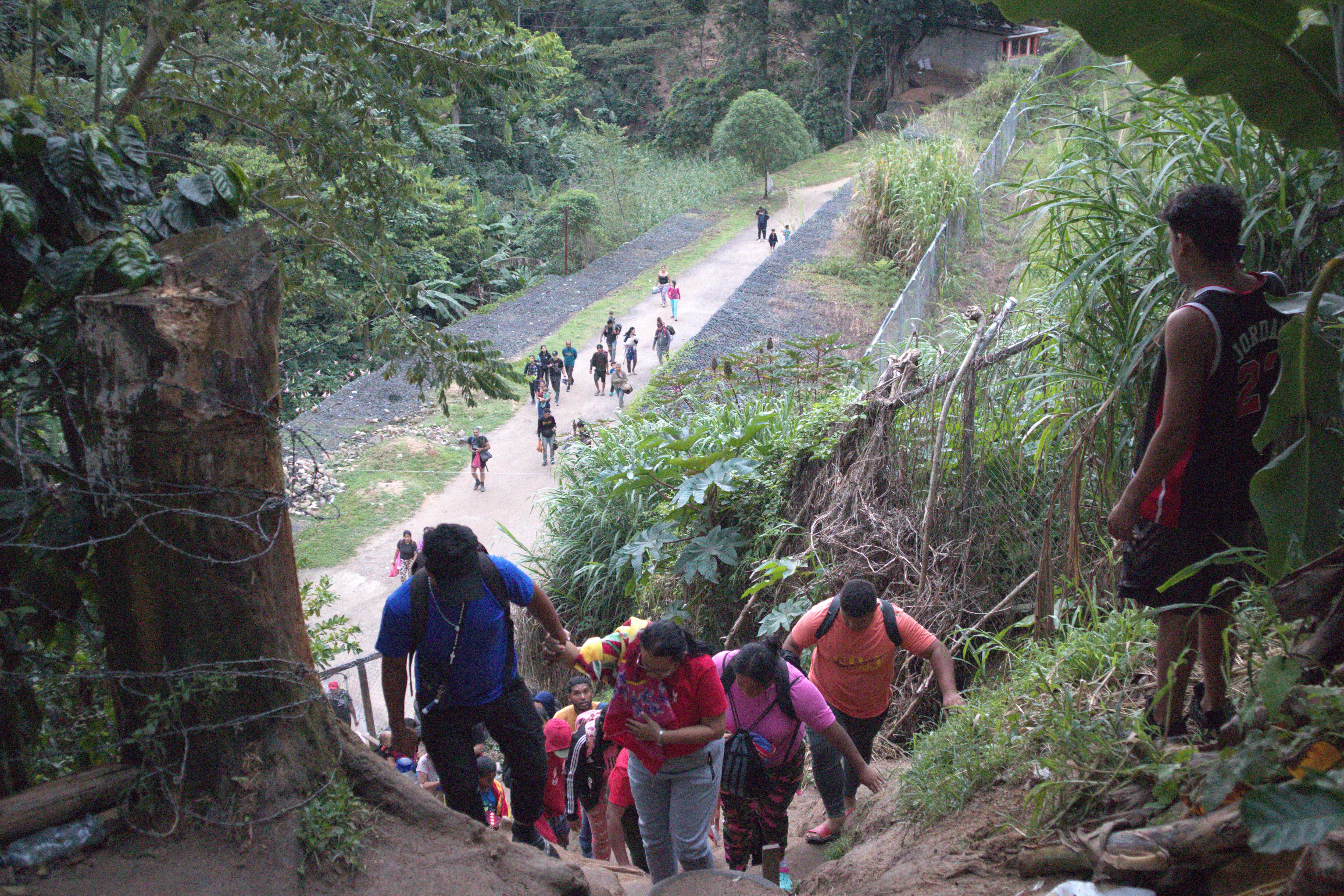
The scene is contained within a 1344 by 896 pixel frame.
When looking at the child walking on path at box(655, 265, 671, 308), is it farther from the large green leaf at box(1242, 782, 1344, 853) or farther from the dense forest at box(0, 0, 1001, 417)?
the large green leaf at box(1242, 782, 1344, 853)

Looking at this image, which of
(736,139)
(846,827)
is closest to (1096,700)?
(846,827)

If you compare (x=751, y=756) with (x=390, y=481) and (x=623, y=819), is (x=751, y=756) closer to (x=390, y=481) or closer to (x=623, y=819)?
(x=623, y=819)

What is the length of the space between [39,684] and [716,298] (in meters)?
19.4

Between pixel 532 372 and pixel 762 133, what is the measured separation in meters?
14.3

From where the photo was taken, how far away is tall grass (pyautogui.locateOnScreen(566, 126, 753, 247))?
3080 centimetres

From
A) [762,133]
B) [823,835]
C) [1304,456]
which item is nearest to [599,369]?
[762,133]

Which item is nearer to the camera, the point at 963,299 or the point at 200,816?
the point at 200,816

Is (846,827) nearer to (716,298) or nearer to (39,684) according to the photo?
(39,684)

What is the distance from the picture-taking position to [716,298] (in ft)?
70.4

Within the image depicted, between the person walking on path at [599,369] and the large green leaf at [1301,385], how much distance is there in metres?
15.6

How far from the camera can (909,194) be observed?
15445 mm

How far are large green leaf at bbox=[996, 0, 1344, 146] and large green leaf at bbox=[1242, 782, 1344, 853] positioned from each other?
1.58 m

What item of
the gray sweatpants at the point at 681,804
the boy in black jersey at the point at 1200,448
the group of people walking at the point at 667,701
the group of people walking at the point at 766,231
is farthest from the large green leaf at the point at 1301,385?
the group of people walking at the point at 766,231

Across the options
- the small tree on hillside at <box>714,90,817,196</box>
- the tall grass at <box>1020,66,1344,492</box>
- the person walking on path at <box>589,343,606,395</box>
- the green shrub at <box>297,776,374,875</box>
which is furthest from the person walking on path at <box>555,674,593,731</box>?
the small tree on hillside at <box>714,90,817,196</box>
